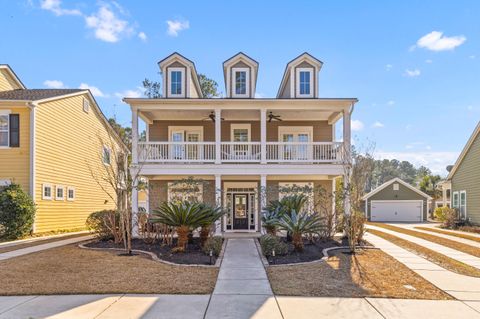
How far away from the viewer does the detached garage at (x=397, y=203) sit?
32.7 meters

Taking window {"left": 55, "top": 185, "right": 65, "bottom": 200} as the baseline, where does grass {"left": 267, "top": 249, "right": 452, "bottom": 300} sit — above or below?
below

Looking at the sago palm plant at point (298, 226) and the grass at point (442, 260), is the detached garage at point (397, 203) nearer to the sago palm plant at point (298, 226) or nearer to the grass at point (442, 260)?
the grass at point (442, 260)

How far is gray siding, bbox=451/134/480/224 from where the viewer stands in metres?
19.8

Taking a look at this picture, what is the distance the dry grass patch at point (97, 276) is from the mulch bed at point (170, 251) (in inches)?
25.8

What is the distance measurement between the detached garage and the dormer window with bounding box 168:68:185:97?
2338 cm

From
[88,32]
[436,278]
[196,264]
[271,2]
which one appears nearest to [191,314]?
[196,264]

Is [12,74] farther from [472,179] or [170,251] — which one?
[472,179]

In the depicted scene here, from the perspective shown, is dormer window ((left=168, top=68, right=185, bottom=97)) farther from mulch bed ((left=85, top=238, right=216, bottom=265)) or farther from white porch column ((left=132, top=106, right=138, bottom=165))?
mulch bed ((left=85, top=238, right=216, bottom=265))

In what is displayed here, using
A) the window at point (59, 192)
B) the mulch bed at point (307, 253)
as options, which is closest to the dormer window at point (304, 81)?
the mulch bed at point (307, 253)

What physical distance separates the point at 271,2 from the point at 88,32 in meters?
7.71

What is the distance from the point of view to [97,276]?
7.53 meters

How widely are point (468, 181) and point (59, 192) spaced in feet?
75.1

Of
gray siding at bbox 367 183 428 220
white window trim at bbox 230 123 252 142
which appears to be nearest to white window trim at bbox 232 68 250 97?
white window trim at bbox 230 123 252 142

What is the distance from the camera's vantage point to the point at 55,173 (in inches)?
666
